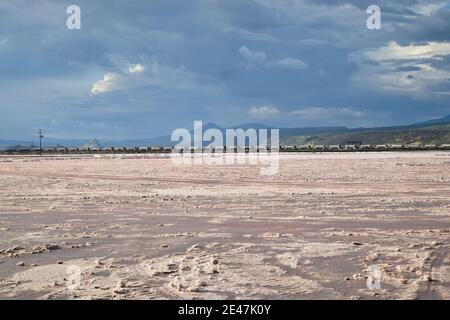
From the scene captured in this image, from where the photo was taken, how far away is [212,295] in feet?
29.6

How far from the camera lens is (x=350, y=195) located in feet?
83.7

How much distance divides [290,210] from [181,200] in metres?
5.65

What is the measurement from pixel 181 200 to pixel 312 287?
49.2 ft

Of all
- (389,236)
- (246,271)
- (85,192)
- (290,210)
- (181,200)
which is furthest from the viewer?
(85,192)

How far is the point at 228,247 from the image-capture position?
13.2m

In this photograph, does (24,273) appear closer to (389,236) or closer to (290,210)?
(389,236)

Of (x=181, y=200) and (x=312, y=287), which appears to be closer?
(x=312, y=287)

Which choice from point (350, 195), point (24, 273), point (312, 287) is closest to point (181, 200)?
point (350, 195)

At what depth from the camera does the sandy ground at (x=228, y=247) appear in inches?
374

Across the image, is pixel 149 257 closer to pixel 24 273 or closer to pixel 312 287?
pixel 24 273

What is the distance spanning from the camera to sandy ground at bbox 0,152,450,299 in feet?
31.2

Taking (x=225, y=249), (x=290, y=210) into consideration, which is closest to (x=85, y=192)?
(x=290, y=210)
